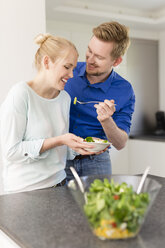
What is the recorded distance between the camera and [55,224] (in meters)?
1.15

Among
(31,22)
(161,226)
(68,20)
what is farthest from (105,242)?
(68,20)

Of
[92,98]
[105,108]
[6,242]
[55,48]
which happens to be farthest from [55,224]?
[92,98]

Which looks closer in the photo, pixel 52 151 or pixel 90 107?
pixel 52 151

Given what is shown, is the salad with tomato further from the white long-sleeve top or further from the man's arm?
the man's arm

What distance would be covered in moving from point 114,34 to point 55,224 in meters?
1.21

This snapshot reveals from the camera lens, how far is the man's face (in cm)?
199

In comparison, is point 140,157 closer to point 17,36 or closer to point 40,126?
point 17,36

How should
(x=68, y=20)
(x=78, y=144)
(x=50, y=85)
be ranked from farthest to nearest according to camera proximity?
(x=68, y=20)
(x=50, y=85)
(x=78, y=144)

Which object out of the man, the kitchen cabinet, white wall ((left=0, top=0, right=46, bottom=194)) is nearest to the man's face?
the man

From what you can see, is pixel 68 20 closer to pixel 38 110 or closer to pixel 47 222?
pixel 38 110

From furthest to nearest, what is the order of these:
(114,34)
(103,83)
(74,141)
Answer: (103,83) → (114,34) → (74,141)

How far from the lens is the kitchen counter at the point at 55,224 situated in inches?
39.4

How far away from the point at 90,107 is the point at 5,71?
2.30 ft

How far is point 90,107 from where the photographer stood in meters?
2.12
